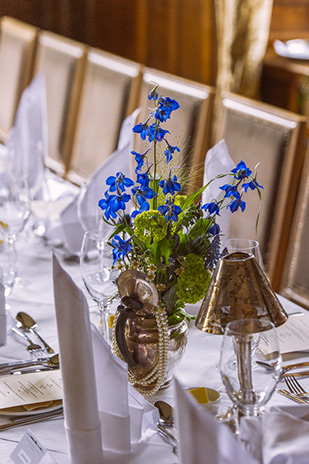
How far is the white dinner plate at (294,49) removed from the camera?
15.7ft

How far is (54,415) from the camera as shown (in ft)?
3.89

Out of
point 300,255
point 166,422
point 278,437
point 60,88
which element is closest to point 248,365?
point 278,437

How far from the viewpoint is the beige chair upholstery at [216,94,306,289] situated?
6.78ft

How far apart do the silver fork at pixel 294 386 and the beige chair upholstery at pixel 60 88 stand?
2.10 m

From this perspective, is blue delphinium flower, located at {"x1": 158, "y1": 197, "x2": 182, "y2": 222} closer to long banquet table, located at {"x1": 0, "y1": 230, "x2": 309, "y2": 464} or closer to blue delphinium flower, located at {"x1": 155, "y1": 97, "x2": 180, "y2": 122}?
blue delphinium flower, located at {"x1": 155, "y1": 97, "x2": 180, "y2": 122}

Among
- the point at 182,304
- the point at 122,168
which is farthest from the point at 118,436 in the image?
the point at 122,168

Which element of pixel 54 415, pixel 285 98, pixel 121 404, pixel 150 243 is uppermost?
pixel 150 243

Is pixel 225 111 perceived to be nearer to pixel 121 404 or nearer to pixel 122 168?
pixel 122 168

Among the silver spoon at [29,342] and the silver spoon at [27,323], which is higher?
the silver spoon at [29,342]

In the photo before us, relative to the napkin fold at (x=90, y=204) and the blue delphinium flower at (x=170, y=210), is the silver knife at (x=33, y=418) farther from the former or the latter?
the napkin fold at (x=90, y=204)

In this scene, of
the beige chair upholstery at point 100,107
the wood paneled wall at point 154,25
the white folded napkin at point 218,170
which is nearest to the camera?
the white folded napkin at point 218,170

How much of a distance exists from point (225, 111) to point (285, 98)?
2.64 meters

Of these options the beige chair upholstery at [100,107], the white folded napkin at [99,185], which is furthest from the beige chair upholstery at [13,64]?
the white folded napkin at [99,185]

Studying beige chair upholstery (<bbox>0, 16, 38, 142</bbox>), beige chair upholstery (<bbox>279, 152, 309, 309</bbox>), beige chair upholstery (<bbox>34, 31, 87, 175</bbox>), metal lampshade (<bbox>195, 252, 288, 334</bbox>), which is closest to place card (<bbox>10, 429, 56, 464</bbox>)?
metal lampshade (<bbox>195, 252, 288, 334</bbox>)
